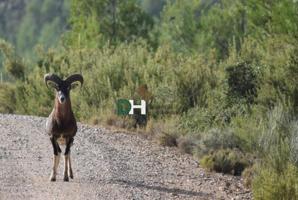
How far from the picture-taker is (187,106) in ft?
96.2

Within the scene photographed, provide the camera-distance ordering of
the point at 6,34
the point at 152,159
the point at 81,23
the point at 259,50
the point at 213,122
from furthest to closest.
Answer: the point at 6,34 < the point at 81,23 < the point at 259,50 < the point at 213,122 < the point at 152,159

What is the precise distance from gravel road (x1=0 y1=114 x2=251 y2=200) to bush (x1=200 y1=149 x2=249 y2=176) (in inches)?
11.5

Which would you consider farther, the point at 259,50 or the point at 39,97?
the point at 39,97

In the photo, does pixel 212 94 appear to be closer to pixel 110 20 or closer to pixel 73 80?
pixel 73 80

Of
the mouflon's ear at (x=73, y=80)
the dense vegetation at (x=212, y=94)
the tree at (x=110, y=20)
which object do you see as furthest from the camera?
the tree at (x=110, y=20)

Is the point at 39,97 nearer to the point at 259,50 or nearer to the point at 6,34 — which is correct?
the point at 259,50

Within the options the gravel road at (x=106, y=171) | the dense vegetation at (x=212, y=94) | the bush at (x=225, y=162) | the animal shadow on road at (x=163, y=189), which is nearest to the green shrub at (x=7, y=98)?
the dense vegetation at (x=212, y=94)

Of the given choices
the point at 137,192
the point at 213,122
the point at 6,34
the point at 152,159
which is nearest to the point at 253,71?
the point at 213,122

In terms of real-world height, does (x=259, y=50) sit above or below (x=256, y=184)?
above

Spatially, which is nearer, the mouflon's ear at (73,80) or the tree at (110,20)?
the mouflon's ear at (73,80)

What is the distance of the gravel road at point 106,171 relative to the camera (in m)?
17.0

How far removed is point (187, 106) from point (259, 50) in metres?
2.79

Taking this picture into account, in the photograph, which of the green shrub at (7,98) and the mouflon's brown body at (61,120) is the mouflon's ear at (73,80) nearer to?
the mouflon's brown body at (61,120)

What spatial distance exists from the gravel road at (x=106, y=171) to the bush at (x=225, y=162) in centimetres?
29
